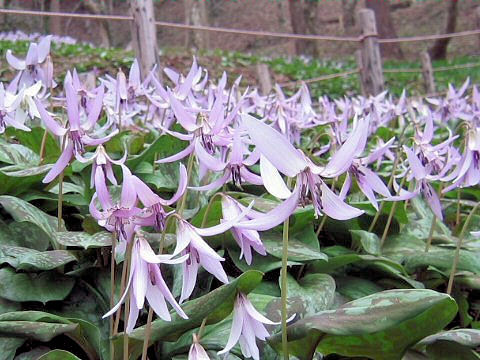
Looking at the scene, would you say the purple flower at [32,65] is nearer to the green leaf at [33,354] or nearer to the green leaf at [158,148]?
the green leaf at [158,148]

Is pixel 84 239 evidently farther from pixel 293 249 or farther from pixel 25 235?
pixel 293 249

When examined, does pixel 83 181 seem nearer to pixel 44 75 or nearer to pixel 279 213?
pixel 44 75

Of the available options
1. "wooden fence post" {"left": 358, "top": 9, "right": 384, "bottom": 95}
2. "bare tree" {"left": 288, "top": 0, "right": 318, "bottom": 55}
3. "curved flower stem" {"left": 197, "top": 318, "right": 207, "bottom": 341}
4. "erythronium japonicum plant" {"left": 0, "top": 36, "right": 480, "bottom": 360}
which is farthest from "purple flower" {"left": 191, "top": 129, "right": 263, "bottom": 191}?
"bare tree" {"left": 288, "top": 0, "right": 318, "bottom": 55}

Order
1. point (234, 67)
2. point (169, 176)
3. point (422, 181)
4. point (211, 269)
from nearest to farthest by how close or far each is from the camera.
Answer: point (211, 269) < point (422, 181) < point (169, 176) < point (234, 67)

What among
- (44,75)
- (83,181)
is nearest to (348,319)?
(83,181)

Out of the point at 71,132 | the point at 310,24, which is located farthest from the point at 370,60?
the point at 310,24

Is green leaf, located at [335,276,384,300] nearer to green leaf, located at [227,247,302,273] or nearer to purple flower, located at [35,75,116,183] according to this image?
green leaf, located at [227,247,302,273]

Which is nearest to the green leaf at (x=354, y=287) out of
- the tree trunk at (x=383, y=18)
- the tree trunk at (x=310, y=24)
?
the tree trunk at (x=383, y=18)
